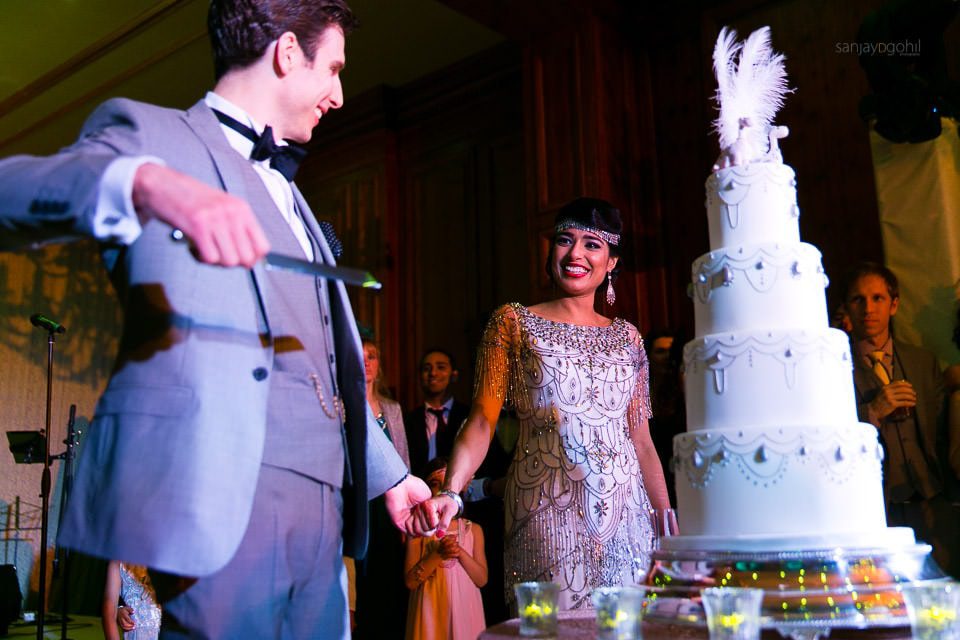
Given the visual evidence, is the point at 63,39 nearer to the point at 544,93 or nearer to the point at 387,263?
the point at 387,263

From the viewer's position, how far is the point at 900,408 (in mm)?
3600

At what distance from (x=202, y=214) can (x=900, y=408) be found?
3.24 metres

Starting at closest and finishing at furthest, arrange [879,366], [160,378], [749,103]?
[160,378] < [749,103] < [879,366]

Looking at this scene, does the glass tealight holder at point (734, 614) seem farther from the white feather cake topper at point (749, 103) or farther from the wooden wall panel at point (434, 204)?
the wooden wall panel at point (434, 204)

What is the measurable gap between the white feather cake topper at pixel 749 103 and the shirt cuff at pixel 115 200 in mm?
1562

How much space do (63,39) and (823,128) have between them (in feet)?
19.2

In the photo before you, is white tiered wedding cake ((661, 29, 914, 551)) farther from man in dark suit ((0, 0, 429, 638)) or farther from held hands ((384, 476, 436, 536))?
man in dark suit ((0, 0, 429, 638))

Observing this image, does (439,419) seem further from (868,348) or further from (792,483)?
(792,483)

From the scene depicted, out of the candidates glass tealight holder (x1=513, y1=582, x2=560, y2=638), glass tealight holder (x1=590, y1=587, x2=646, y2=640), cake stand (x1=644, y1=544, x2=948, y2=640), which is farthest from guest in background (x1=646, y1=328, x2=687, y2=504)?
glass tealight holder (x1=590, y1=587, x2=646, y2=640)

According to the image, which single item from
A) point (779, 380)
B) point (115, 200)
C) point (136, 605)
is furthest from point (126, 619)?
point (115, 200)

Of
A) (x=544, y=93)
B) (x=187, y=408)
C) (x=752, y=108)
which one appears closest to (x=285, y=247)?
(x=187, y=408)

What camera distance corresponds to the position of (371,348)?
5.09 m

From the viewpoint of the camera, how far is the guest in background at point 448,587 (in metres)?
4.02

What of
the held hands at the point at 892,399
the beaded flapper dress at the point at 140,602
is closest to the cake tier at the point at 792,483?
the held hands at the point at 892,399
